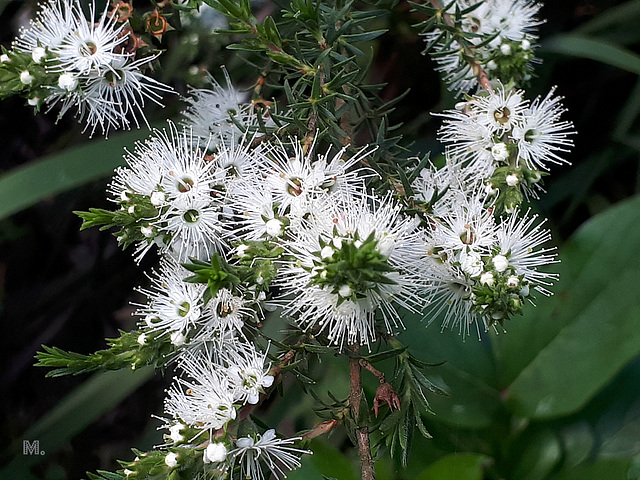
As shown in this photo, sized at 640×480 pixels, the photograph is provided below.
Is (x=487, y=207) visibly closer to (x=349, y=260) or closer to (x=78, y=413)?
(x=349, y=260)

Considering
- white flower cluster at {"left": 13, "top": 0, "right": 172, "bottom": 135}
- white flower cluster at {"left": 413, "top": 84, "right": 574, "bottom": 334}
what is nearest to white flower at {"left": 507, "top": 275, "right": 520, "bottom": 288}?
white flower cluster at {"left": 413, "top": 84, "right": 574, "bottom": 334}

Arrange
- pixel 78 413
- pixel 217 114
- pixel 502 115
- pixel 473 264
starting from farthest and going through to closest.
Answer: pixel 78 413 → pixel 217 114 → pixel 502 115 → pixel 473 264

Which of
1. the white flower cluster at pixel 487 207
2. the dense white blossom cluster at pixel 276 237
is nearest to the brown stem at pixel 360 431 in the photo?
the dense white blossom cluster at pixel 276 237

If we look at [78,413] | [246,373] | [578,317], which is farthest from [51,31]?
[578,317]

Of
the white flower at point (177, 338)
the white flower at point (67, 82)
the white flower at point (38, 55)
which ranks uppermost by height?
the white flower at point (38, 55)

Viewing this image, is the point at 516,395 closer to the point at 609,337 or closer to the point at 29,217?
the point at 609,337

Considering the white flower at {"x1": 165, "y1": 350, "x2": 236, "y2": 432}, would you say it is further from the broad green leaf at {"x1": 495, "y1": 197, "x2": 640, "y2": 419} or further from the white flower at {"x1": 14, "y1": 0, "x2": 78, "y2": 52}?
the broad green leaf at {"x1": 495, "y1": 197, "x2": 640, "y2": 419}

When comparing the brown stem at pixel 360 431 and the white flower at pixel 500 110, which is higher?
the white flower at pixel 500 110

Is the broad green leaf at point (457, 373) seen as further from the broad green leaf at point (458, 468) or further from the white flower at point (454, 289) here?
the white flower at point (454, 289)
